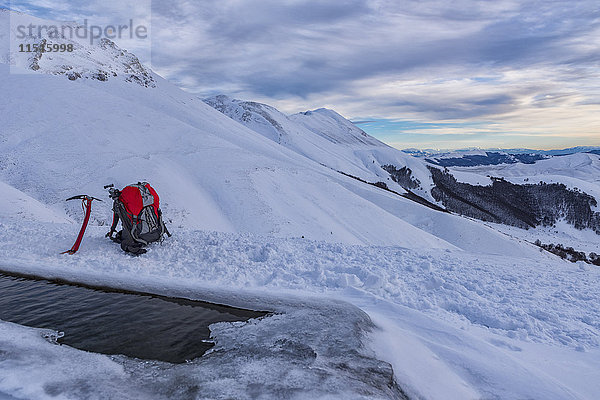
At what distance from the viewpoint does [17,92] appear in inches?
1438

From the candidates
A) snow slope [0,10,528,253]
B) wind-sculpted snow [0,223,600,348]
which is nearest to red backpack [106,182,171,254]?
wind-sculpted snow [0,223,600,348]

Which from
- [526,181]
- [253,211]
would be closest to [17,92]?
[253,211]

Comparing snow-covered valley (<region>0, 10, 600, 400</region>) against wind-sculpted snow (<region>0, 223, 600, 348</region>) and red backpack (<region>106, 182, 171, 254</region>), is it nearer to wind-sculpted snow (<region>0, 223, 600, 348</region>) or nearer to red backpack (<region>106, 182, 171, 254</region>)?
wind-sculpted snow (<region>0, 223, 600, 348</region>)

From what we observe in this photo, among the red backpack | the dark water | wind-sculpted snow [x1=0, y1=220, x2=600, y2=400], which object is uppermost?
the red backpack

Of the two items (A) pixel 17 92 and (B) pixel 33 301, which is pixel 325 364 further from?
(A) pixel 17 92

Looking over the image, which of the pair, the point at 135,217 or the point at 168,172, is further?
the point at 168,172

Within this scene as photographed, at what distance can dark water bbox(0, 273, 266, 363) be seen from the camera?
6.08m

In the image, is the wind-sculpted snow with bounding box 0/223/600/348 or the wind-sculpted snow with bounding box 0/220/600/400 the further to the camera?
the wind-sculpted snow with bounding box 0/223/600/348

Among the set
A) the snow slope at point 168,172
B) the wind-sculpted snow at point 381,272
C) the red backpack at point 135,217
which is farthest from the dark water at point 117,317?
the snow slope at point 168,172

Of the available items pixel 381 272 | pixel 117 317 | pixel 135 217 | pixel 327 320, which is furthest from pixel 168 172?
pixel 327 320

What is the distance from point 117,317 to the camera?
7.10m

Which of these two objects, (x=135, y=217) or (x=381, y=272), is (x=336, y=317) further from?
(x=135, y=217)

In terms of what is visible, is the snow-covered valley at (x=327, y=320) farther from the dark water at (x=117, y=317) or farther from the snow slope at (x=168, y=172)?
the snow slope at (x=168, y=172)

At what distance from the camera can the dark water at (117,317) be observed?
239 inches
